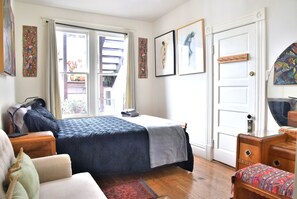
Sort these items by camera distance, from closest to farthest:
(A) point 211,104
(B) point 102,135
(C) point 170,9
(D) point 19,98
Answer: (B) point 102,135
(A) point 211,104
(D) point 19,98
(C) point 170,9

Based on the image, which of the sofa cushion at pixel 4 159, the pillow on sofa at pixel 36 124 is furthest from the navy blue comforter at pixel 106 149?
the sofa cushion at pixel 4 159

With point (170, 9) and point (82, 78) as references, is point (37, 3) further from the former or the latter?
point (170, 9)

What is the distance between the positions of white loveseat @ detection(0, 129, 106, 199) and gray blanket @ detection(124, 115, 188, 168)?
1128mm

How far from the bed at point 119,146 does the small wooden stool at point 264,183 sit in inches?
40.1

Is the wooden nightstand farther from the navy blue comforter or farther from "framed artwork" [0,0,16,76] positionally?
"framed artwork" [0,0,16,76]

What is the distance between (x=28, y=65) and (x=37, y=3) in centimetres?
113

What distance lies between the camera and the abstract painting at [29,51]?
3799 mm

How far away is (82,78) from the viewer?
443cm

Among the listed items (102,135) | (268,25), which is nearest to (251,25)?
(268,25)

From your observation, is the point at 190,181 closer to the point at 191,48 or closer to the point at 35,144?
the point at 35,144

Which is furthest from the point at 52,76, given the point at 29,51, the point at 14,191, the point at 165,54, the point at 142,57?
the point at 14,191

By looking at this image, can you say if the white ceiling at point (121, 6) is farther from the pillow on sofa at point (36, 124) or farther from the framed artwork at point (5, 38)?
the pillow on sofa at point (36, 124)

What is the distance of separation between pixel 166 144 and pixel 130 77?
7.26 feet

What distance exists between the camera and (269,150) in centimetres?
213
